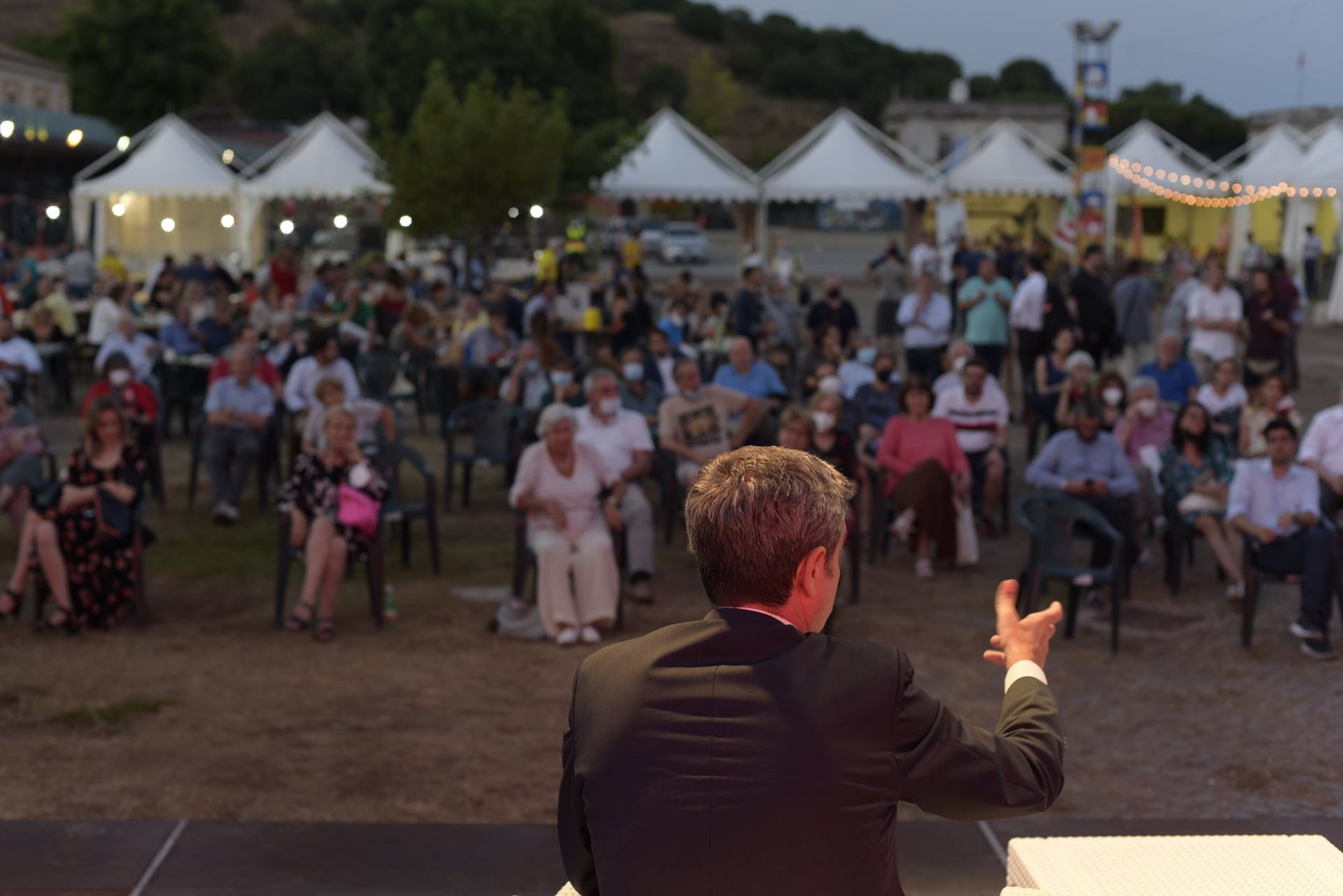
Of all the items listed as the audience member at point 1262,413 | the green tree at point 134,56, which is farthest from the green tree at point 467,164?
the green tree at point 134,56

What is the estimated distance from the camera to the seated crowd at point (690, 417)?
7.86 metres

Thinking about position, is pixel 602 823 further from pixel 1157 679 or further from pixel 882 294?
pixel 882 294

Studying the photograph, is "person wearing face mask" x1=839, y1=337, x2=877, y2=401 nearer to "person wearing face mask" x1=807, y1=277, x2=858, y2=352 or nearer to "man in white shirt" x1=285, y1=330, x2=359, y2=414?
"person wearing face mask" x1=807, y1=277, x2=858, y2=352

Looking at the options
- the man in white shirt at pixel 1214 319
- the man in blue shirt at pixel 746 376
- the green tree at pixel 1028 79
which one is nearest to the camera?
the man in blue shirt at pixel 746 376

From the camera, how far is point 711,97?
9938 cm

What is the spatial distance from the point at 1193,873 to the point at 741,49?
131297 mm

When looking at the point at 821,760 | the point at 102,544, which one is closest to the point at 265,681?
the point at 102,544


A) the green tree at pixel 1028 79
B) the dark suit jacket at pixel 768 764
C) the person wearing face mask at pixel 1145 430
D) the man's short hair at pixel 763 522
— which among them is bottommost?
the person wearing face mask at pixel 1145 430

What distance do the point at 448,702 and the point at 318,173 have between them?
68.4 feet

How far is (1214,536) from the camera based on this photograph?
8617mm

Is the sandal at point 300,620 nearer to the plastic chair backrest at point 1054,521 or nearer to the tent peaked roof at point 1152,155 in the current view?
the plastic chair backrest at point 1054,521

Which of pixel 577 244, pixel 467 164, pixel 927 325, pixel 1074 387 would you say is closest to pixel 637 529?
pixel 1074 387

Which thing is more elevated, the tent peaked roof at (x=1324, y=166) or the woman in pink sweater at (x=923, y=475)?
the tent peaked roof at (x=1324, y=166)

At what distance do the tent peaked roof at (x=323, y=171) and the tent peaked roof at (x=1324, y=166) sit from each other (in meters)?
14.5
